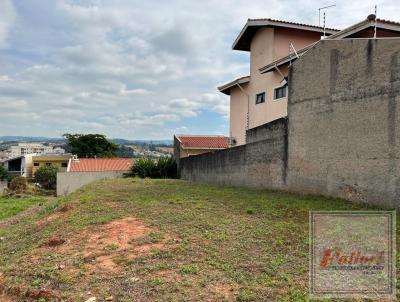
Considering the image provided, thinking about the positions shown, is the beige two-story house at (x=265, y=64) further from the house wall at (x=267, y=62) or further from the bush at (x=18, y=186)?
the bush at (x=18, y=186)

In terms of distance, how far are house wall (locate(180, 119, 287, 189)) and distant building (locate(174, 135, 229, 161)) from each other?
301 inches

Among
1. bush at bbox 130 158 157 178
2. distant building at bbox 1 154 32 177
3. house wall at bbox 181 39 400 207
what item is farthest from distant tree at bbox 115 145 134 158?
house wall at bbox 181 39 400 207

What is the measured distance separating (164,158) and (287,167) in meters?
16.0

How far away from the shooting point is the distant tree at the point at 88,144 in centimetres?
5309

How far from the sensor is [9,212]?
1449cm

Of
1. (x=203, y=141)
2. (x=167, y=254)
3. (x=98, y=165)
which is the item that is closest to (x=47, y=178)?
(x=98, y=165)

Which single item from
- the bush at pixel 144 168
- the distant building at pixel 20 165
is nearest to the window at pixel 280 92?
the bush at pixel 144 168

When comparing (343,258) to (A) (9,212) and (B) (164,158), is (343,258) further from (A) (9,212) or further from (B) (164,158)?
(B) (164,158)

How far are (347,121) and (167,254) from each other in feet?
17.5

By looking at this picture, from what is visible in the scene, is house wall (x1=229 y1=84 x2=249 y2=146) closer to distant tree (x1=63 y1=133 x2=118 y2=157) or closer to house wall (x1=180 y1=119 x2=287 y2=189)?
house wall (x1=180 y1=119 x2=287 y2=189)

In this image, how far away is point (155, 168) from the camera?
81.1 feet

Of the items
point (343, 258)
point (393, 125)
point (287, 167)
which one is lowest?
point (343, 258)

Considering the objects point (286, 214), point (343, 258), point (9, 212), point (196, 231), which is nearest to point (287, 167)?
point (286, 214)

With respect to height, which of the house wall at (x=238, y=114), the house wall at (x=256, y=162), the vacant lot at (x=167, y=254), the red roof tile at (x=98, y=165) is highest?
the house wall at (x=238, y=114)
